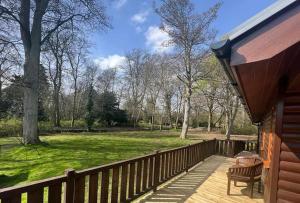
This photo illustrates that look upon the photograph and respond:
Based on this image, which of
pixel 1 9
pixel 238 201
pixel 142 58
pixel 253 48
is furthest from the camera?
pixel 142 58

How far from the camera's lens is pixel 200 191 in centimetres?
707

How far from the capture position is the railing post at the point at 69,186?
3.65 m

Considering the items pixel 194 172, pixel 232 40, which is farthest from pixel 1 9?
pixel 232 40

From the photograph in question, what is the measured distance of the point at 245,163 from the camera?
7.45m

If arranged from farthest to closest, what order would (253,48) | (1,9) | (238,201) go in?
(1,9) < (238,201) < (253,48)

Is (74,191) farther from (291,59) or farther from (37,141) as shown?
(37,141)

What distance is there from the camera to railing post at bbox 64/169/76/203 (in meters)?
3.65

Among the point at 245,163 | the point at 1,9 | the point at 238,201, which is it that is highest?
the point at 1,9

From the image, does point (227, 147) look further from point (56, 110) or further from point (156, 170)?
point (56, 110)

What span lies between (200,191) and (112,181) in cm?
295

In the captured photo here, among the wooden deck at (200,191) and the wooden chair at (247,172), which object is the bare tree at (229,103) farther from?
the wooden chair at (247,172)

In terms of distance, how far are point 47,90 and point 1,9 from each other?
23731mm

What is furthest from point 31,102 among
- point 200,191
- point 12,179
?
point 200,191

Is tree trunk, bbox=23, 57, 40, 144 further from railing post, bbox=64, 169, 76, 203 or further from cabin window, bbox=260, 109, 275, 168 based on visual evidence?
railing post, bbox=64, 169, 76, 203
